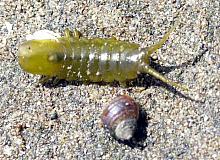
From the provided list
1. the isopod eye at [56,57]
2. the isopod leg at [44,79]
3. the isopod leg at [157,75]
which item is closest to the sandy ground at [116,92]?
the isopod leg at [44,79]

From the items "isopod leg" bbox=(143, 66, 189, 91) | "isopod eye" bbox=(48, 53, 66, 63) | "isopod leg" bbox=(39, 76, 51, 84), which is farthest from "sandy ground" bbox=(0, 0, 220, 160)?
"isopod eye" bbox=(48, 53, 66, 63)

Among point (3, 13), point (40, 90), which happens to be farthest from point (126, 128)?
point (3, 13)

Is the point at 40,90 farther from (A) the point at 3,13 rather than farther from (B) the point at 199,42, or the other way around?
(B) the point at 199,42

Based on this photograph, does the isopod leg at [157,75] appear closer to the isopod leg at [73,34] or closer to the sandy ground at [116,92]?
the sandy ground at [116,92]

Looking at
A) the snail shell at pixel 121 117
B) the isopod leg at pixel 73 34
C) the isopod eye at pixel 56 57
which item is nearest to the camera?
the snail shell at pixel 121 117

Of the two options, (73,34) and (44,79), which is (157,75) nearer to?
(73,34)
